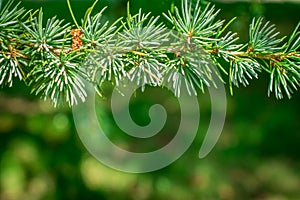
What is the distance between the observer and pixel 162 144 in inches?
92.4

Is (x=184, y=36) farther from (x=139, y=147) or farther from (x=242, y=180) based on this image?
(x=242, y=180)

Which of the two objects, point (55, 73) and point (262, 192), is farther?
point (262, 192)

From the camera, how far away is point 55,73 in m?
0.58

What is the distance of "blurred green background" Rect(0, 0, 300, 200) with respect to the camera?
2.05 meters

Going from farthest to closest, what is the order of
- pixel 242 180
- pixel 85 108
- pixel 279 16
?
pixel 242 180 → pixel 279 16 → pixel 85 108

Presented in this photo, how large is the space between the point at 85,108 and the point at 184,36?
→ 0.77 meters

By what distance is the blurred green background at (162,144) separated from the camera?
2.05 m

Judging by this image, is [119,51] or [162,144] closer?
[119,51]

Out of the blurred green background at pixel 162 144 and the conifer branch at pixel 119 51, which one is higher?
the conifer branch at pixel 119 51

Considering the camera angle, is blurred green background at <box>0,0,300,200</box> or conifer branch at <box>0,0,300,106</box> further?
blurred green background at <box>0,0,300,200</box>

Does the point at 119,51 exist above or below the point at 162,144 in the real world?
above

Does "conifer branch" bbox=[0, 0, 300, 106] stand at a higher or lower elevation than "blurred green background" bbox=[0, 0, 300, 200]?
higher

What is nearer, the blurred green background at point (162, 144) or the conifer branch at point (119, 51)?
the conifer branch at point (119, 51)

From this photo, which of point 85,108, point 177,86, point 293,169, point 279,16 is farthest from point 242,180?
point 177,86
